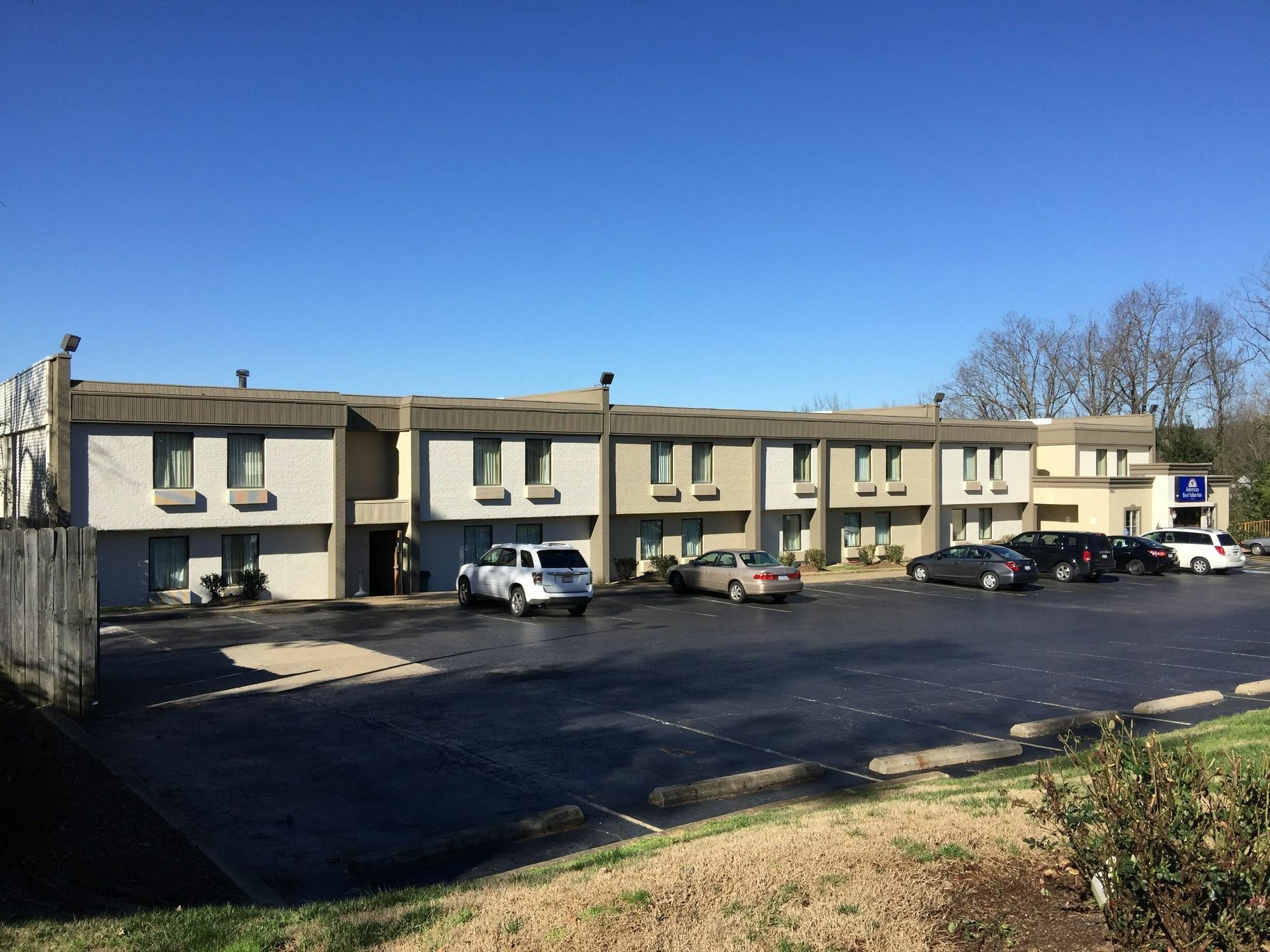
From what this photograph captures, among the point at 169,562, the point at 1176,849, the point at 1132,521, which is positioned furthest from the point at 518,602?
the point at 1132,521

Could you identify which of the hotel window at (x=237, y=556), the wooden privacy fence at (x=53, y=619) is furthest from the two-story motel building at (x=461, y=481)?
the wooden privacy fence at (x=53, y=619)

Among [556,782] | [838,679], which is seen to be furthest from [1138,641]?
[556,782]

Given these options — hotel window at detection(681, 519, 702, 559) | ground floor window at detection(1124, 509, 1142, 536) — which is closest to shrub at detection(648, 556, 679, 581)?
hotel window at detection(681, 519, 702, 559)

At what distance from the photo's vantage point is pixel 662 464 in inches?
1519

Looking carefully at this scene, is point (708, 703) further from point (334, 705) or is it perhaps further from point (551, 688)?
point (334, 705)

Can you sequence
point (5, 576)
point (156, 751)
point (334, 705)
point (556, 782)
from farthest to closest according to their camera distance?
point (334, 705)
point (5, 576)
point (156, 751)
point (556, 782)

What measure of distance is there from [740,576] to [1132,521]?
28.2 metres

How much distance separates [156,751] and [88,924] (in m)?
6.15

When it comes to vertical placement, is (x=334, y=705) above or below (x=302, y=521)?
below

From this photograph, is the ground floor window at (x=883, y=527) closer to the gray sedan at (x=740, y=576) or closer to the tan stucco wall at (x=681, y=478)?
the tan stucco wall at (x=681, y=478)

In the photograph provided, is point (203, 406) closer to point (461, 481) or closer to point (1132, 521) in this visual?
point (461, 481)

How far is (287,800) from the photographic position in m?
10.3

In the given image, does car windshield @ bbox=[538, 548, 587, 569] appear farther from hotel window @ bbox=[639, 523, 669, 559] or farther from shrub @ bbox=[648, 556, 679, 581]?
hotel window @ bbox=[639, 523, 669, 559]

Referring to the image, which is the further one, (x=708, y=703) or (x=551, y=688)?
(x=551, y=688)
